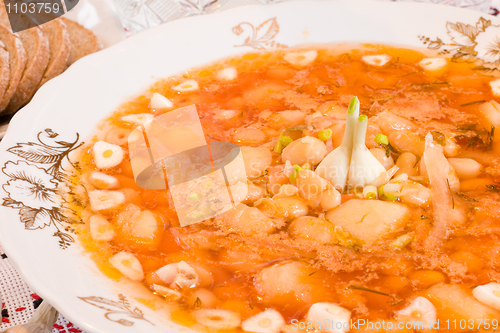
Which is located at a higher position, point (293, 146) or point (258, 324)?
point (293, 146)

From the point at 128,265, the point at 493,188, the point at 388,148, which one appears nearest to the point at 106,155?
the point at 128,265

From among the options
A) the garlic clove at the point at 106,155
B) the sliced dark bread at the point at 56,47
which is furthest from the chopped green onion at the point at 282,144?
A: the sliced dark bread at the point at 56,47

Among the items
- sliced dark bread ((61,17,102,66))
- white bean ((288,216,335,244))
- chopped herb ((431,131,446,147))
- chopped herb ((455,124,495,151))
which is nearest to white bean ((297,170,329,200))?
white bean ((288,216,335,244))

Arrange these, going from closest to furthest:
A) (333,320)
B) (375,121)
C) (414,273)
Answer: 1. (333,320)
2. (414,273)
3. (375,121)

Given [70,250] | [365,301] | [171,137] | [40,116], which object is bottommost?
[365,301]

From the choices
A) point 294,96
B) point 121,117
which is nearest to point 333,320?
point 294,96

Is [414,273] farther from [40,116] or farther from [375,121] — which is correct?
[40,116]

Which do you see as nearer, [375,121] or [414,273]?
[414,273]
